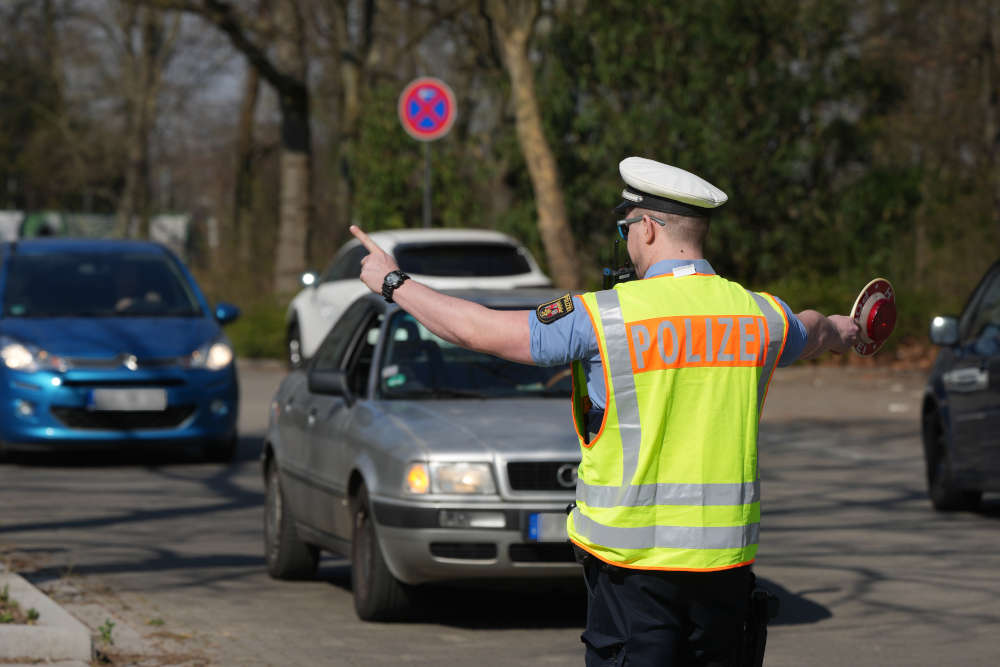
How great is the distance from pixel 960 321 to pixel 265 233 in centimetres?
1946

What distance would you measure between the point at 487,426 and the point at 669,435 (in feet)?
13.3

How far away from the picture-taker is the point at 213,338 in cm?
1423

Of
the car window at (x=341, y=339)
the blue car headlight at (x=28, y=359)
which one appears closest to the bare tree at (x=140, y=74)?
the blue car headlight at (x=28, y=359)

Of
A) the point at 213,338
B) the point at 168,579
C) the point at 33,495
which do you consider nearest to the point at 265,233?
the point at 213,338

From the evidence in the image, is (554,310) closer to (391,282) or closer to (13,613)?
(391,282)

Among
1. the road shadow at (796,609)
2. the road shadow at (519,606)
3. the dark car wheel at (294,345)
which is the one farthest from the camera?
the dark car wheel at (294,345)

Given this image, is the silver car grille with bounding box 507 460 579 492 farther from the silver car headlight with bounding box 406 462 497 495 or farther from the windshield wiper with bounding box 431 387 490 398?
the windshield wiper with bounding box 431 387 490 398

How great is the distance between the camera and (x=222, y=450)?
14.3 m

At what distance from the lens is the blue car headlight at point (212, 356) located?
13961 mm

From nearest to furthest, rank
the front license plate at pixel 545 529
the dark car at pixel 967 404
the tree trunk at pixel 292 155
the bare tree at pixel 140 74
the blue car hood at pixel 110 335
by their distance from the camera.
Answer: the front license plate at pixel 545 529 → the dark car at pixel 967 404 → the blue car hood at pixel 110 335 → the tree trunk at pixel 292 155 → the bare tree at pixel 140 74

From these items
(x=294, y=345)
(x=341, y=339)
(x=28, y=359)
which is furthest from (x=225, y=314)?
(x=294, y=345)

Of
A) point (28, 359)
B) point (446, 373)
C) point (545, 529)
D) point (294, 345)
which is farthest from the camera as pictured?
point (294, 345)

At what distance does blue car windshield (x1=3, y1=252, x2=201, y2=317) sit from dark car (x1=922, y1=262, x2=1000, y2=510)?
19.4 ft

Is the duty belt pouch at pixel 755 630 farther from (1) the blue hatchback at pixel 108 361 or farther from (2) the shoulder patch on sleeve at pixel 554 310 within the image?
(1) the blue hatchback at pixel 108 361
